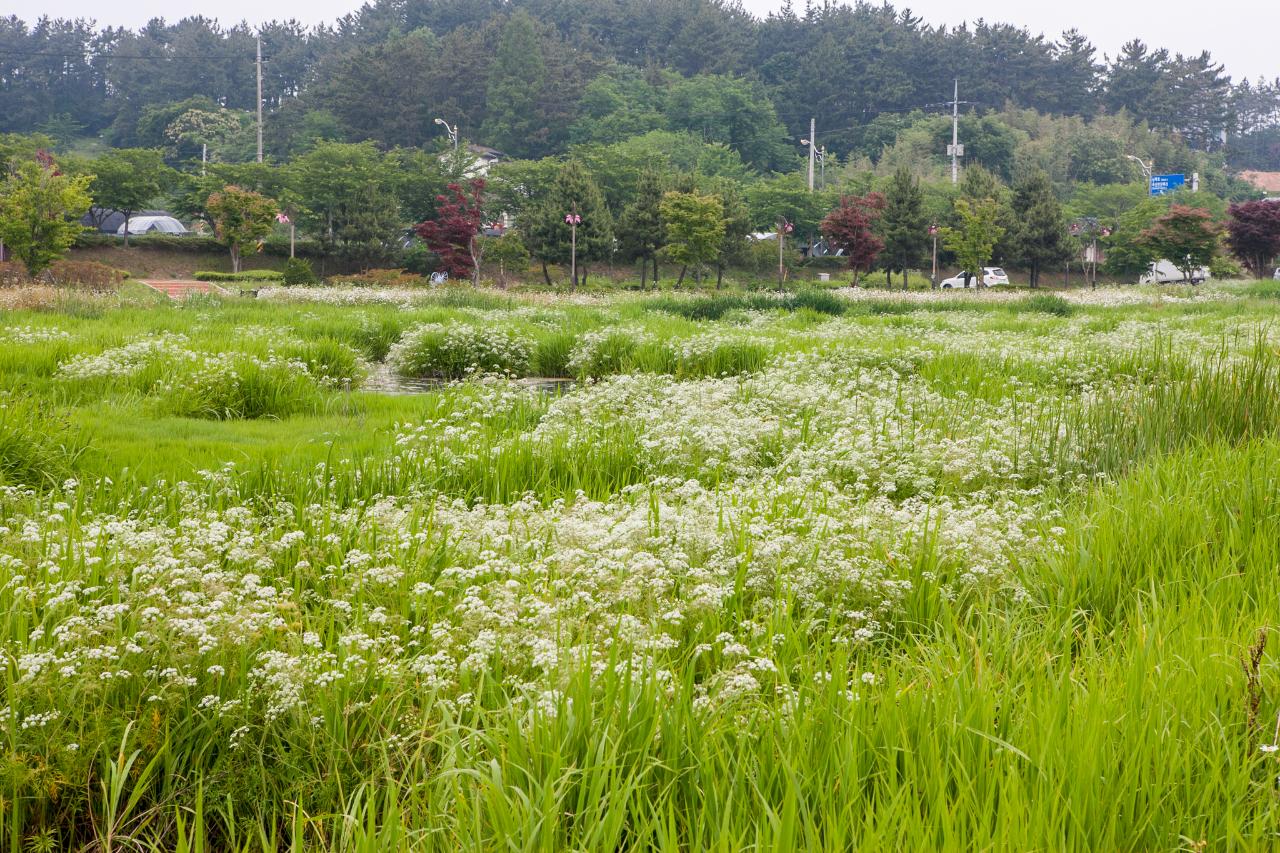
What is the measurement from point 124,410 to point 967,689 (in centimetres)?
760

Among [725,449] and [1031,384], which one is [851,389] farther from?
[725,449]

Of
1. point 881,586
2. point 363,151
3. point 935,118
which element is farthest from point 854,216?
point 935,118

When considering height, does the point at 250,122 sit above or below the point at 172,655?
above

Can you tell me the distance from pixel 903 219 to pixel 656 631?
147 feet

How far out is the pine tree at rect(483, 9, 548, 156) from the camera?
77425 mm

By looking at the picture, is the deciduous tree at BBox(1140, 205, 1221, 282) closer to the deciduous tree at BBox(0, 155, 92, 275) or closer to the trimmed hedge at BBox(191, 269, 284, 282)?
the trimmed hedge at BBox(191, 269, 284, 282)

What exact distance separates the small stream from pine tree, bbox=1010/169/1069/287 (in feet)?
131

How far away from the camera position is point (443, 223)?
35688mm

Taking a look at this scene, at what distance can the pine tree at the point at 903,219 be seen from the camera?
4584cm

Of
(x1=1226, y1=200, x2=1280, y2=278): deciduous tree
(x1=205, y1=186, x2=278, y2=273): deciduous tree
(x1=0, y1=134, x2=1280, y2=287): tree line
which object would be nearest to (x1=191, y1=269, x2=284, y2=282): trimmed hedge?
(x1=0, y1=134, x2=1280, y2=287): tree line

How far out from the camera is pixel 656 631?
3.52 metres

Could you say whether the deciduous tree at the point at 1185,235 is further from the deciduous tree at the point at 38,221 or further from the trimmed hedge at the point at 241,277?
the deciduous tree at the point at 38,221

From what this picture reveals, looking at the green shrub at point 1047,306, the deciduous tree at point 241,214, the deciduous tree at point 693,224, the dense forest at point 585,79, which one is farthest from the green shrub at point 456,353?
the dense forest at point 585,79

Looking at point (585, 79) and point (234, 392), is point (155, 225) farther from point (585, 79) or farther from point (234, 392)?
point (234, 392)
